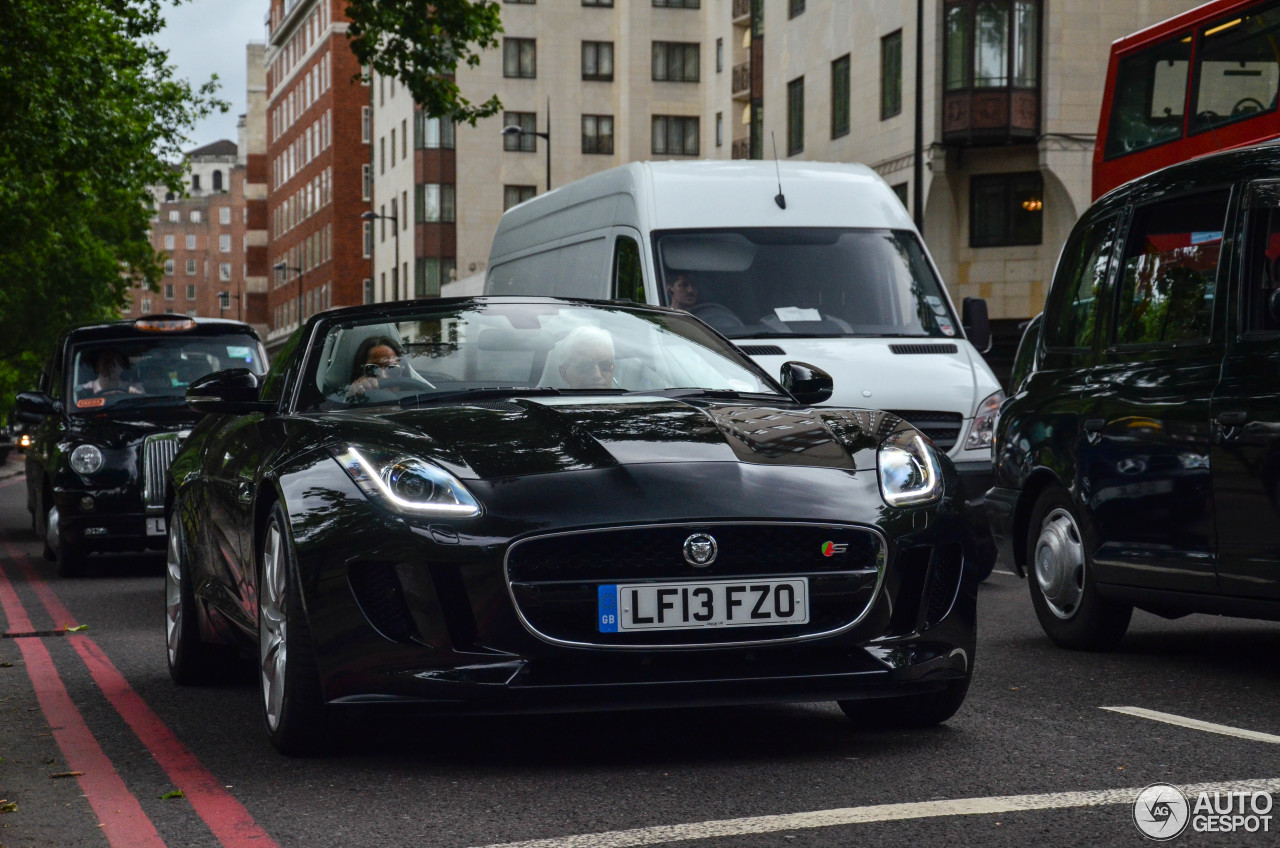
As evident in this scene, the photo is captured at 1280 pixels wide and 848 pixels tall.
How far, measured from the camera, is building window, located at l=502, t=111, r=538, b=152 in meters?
74.5

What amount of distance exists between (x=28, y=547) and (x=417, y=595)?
42.0 feet

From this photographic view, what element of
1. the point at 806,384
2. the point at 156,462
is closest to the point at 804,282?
the point at 156,462

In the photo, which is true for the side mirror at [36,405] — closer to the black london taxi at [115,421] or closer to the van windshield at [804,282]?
the black london taxi at [115,421]

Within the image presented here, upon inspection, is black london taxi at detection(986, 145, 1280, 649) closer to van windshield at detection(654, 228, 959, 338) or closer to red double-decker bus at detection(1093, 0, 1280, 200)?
van windshield at detection(654, 228, 959, 338)

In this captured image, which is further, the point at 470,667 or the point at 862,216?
the point at 862,216

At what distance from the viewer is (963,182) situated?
135ft

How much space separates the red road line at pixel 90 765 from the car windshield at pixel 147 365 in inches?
218

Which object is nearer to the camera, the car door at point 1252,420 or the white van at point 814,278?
the car door at point 1252,420

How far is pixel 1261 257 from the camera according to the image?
740 centimetres

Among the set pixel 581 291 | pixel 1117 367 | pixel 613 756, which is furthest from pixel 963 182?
pixel 613 756

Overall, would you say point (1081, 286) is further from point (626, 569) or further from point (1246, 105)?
point (1246, 105)

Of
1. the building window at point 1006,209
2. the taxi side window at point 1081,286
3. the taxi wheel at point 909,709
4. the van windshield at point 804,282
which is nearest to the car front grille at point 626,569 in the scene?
the taxi wheel at point 909,709

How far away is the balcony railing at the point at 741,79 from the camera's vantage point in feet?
233

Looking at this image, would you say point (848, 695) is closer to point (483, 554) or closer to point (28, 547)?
point (483, 554)
